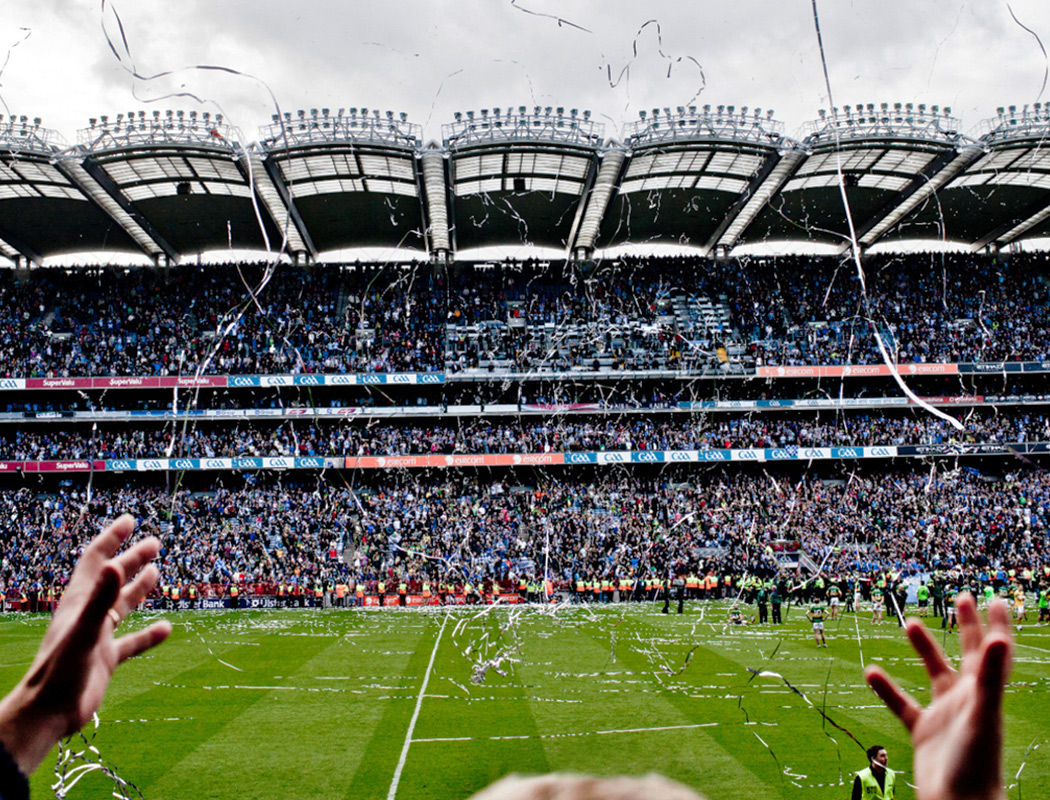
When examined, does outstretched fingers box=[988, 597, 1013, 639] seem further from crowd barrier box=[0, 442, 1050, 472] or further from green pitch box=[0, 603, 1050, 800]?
crowd barrier box=[0, 442, 1050, 472]

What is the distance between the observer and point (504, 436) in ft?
143

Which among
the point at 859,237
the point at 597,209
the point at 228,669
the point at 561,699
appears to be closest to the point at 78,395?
the point at 597,209

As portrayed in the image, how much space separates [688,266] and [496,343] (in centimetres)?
1192

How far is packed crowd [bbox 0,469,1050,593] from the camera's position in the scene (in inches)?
1382

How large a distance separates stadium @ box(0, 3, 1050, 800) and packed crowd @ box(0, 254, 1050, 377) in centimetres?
19

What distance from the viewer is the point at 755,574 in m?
34.5

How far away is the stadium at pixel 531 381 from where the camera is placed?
32938 mm

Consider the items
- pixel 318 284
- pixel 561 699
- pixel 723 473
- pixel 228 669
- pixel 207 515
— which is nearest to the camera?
pixel 561 699

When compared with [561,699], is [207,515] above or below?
above

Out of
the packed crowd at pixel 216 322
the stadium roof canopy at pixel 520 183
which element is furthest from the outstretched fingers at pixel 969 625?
→ the packed crowd at pixel 216 322

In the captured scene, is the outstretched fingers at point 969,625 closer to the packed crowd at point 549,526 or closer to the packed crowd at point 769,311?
the packed crowd at point 549,526

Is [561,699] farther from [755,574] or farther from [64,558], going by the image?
[64,558]

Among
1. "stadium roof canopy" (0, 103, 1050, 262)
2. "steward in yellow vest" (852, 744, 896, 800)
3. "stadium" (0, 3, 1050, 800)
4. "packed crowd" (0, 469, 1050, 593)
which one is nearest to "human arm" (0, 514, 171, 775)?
"steward in yellow vest" (852, 744, 896, 800)

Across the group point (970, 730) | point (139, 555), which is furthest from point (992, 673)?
point (139, 555)
